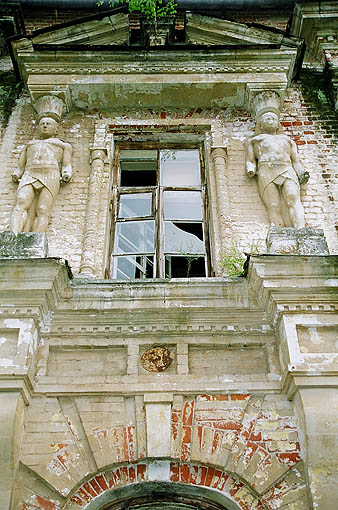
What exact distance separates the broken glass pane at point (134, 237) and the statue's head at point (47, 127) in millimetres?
1398

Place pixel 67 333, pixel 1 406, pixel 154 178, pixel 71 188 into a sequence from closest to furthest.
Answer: pixel 1 406
pixel 67 333
pixel 71 188
pixel 154 178

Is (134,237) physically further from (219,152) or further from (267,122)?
(267,122)

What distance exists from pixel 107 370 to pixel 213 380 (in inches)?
37.0

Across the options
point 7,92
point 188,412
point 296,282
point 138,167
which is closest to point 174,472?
point 188,412

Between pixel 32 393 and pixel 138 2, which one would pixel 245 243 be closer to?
pixel 32 393

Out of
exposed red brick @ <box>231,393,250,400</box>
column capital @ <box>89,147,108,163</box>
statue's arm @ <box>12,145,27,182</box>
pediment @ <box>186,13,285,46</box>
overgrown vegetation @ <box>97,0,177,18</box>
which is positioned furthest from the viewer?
overgrown vegetation @ <box>97,0,177,18</box>

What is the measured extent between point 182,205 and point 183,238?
533mm

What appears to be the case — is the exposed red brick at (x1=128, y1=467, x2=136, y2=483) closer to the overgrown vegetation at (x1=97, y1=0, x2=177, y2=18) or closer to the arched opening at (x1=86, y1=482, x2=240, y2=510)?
the arched opening at (x1=86, y1=482, x2=240, y2=510)

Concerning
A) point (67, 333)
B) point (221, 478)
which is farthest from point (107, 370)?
point (221, 478)

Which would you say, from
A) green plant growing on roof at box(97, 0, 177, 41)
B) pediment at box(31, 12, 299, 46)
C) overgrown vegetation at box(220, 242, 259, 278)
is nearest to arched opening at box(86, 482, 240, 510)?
overgrown vegetation at box(220, 242, 259, 278)

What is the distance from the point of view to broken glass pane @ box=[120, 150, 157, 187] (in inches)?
299

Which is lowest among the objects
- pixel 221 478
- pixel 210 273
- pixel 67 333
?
pixel 221 478

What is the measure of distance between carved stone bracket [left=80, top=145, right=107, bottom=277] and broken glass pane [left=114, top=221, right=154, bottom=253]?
382mm

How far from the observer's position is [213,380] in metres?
5.29
